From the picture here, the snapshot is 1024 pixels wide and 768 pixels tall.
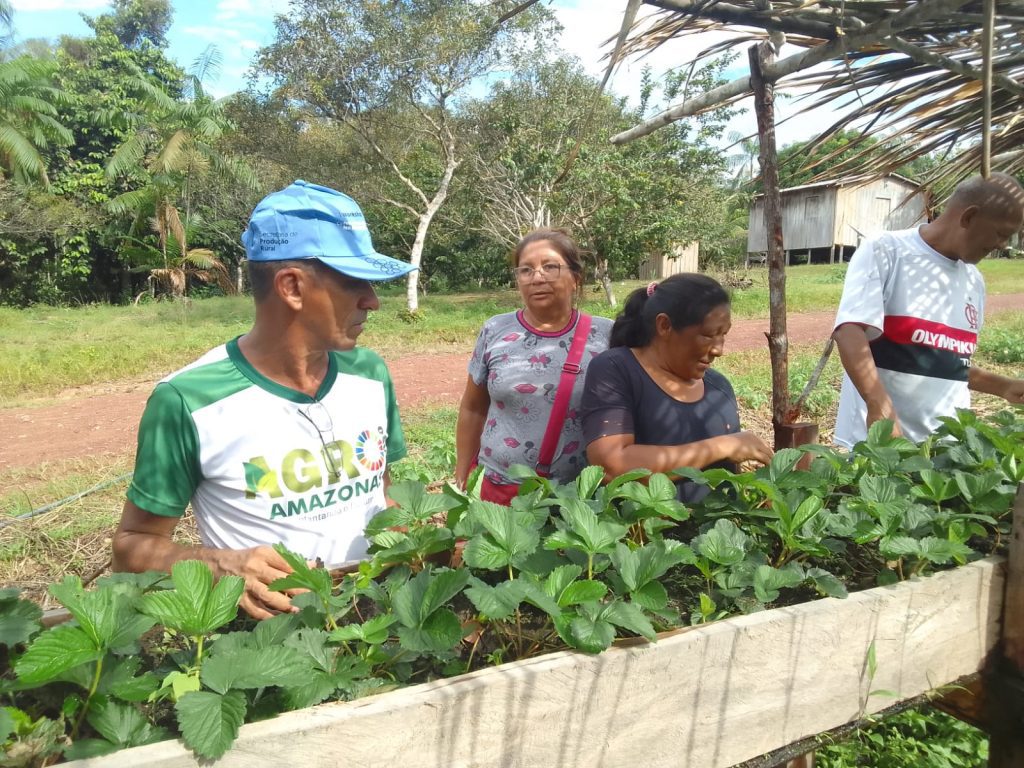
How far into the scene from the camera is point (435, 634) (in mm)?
1012

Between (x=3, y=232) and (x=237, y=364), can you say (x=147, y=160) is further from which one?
(x=237, y=364)

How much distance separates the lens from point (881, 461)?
1.70m

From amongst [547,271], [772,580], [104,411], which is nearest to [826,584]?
[772,580]

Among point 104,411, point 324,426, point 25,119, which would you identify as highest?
point 25,119

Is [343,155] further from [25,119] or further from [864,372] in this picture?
[864,372]

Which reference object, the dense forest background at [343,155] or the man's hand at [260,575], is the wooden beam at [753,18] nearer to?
the man's hand at [260,575]

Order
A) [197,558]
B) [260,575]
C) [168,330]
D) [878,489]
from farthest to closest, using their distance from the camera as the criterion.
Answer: [168,330] → [878,489] → [197,558] → [260,575]

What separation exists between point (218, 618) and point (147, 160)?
21619mm

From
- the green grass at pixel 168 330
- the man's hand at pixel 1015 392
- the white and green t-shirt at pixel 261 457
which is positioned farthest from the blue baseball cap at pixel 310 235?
the green grass at pixel 168 330

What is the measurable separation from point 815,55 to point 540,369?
4.10 ft

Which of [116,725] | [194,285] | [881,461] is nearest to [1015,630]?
[881,461]

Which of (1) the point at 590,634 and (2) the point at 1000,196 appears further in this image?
(2) the point at 1000,196

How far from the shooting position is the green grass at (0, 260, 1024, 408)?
30.5 feet

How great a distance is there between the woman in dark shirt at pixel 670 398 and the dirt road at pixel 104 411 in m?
5.34
